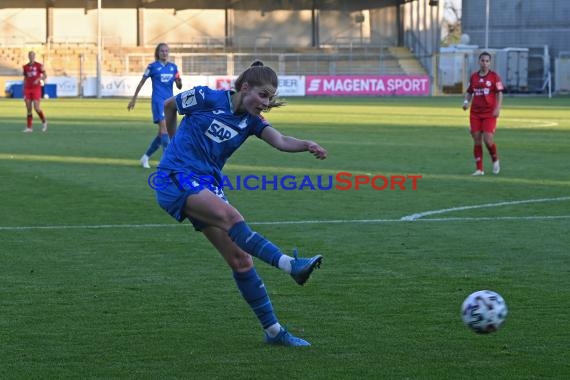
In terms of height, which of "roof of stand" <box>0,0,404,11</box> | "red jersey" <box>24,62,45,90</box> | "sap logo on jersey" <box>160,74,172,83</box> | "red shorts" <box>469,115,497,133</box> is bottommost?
"red shorts" <box>469,115,497,133</box>

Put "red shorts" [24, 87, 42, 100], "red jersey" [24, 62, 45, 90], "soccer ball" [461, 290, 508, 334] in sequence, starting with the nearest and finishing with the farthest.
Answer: "soccer ball" [461, 290, 508, 334] < "red shorts" [24, 87, 42, 100] < "red jersey" [24, 62, 45, 90]

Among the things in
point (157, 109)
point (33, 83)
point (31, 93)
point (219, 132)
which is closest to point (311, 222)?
point (219, 132)

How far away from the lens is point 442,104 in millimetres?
48500

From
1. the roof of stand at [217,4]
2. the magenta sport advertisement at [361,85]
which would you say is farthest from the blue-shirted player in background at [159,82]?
the roof of stand at [217,4]

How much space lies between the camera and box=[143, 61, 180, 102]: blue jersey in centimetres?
1950

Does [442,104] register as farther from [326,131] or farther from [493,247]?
[493,247]

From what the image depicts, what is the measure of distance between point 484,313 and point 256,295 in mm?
1385

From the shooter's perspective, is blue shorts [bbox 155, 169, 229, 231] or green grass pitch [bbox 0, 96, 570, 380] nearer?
green grass pitch [bbox 0, 96, 570, 380]

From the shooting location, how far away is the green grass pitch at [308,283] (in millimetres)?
6637

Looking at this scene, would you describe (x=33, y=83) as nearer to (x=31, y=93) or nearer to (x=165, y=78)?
(x=31, y=93)

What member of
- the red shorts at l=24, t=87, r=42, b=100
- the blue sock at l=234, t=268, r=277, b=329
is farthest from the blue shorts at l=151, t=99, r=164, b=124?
the blue sock at l=234, t=268, r=277, b=329

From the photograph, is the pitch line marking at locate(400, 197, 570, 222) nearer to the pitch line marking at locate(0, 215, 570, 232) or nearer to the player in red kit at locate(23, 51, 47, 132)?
the pitch line marking at locate(0, 215, 570, 232)

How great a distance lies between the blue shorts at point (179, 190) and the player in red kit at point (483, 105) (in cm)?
1160

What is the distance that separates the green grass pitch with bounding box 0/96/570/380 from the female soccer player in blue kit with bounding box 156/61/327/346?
0.43 m
